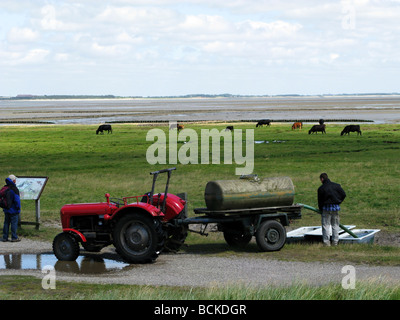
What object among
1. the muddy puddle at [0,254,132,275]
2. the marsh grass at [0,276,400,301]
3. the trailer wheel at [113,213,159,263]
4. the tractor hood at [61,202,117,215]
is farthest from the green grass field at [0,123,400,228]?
the marsh grass at [0,276,400,301]

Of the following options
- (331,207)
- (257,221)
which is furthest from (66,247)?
(331,207)

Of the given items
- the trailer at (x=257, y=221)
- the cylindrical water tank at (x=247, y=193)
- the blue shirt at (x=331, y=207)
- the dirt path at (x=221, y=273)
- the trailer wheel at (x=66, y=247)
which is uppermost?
the cylindrical water tank at (x=247, y=193)

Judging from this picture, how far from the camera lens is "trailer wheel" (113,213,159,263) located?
659 inches

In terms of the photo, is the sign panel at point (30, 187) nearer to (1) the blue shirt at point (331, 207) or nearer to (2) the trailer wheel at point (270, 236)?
(2) the trailer wheel at point (270, 236)

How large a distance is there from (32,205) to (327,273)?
17.0 metres

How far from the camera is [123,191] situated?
32.2 metres

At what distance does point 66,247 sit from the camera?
58.0 feet

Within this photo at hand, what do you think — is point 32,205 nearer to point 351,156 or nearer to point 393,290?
point 393,290

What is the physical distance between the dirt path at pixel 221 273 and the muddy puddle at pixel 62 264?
286 millimetres

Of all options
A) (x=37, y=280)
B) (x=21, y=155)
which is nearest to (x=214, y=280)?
(x=37, y=280)

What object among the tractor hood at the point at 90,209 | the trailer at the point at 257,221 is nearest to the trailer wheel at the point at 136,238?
the tractor hood at the point at 90,209

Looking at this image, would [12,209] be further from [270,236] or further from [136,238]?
[270,236]

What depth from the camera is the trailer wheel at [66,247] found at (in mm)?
17594

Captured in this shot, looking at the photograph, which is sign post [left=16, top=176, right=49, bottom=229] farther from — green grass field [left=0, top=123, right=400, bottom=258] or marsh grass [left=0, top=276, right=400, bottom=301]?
marsh grass [left=0, top=276, right=400, bottom=301]
